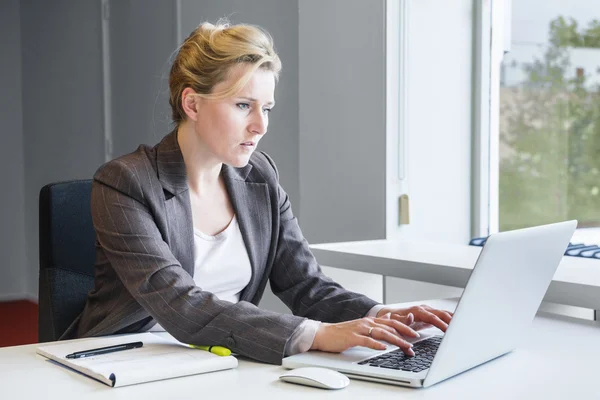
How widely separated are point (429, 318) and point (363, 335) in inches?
7.8

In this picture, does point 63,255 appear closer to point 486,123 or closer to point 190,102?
point 190,102

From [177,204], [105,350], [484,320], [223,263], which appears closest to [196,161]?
[177,204]

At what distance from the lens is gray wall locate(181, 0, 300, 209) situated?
3508 mm

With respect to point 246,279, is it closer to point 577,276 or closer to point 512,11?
point 577,276

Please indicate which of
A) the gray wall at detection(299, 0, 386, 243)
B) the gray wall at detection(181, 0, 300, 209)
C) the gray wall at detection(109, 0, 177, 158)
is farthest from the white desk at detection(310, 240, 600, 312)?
the gray wall at detection(109, 0, 177, 158)

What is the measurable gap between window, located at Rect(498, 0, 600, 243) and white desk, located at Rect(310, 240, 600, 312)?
1229 millimetres

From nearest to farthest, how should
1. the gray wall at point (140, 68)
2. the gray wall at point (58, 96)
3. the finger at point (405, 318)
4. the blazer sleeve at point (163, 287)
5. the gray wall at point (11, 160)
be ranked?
the blazer sleeve at point (163, 287) < the finger at point (405, 318) < the gray wall at point (140, 68) < the gray wall at point (58, 96) < the gray wall at point (11, 160)

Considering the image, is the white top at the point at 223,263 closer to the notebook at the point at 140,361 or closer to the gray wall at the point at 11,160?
the notebook at the point at 140,361

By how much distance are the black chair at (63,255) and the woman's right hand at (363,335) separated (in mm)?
731

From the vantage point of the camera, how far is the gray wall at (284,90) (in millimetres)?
3508

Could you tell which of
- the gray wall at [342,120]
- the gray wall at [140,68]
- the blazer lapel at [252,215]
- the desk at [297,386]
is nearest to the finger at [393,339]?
the desk at [297,386]

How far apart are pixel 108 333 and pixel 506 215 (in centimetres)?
243

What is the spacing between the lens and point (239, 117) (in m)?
1.59

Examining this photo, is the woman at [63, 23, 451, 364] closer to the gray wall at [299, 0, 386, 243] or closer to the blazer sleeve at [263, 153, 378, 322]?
the blazer sleeve at [263, 153, 378, 322]
